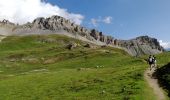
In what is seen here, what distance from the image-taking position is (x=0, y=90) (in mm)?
72188

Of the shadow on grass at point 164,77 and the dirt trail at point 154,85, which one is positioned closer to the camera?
the dirt trail at point 154,85

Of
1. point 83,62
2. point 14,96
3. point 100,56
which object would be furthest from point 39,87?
point 100,56

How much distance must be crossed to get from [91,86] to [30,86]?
16.0 metres

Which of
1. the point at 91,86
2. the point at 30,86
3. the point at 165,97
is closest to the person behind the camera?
the point at 165,97

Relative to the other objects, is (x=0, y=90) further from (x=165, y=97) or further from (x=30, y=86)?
(x=165, y=97)

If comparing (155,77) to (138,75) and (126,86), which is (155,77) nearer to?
(138,75)

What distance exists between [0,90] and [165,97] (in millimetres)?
34060

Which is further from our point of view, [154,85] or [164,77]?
[164,77]

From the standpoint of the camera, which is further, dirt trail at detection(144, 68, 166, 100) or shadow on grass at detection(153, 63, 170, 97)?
shadow on grass at detection(153, 63, 170, 97)

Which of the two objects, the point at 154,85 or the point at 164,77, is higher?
the point at 164,77

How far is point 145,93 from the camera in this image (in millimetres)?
50812

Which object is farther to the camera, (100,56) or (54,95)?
(100,56)

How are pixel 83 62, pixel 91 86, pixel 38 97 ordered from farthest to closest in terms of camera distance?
1. pixel 83 62
2. pixel 91 86
3. pixel 38 97

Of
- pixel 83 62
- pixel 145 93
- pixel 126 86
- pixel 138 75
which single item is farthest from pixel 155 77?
pixel 83 62
